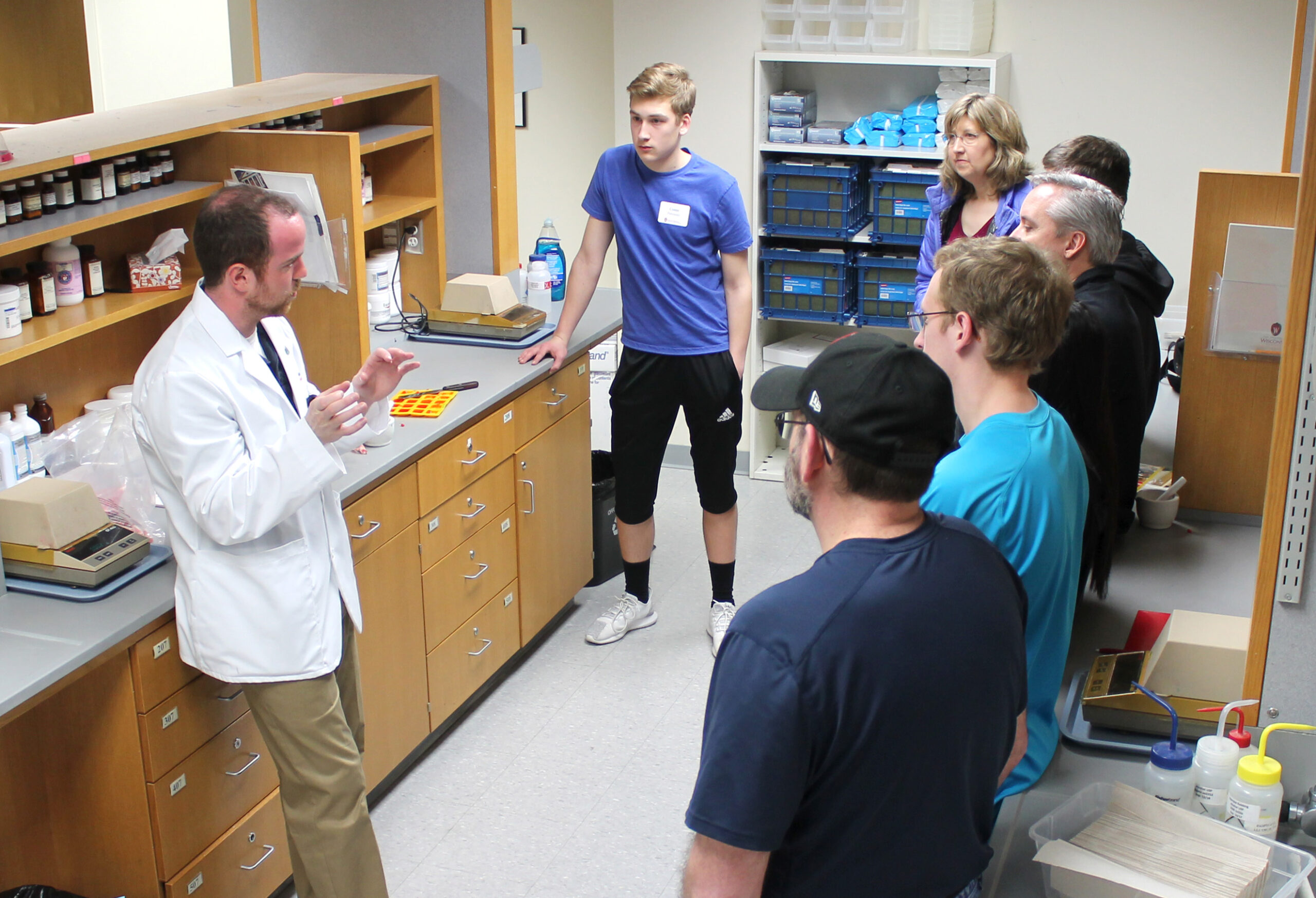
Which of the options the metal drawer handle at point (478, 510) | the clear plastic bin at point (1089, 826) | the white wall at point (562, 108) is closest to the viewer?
the clear plastic bin at point (1089, 826)

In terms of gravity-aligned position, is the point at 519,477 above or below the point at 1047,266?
below

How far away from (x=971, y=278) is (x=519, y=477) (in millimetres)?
2013

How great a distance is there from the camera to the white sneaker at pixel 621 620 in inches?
152

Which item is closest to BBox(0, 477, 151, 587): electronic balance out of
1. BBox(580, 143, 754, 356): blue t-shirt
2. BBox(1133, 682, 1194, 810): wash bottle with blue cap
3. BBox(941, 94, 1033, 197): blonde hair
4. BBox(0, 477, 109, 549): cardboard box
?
BBox(0, 477, 109, 549): cardboard box

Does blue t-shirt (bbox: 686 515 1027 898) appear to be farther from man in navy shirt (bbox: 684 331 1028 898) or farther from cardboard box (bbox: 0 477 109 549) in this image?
cardboard box (bbox: 0 477 109 549)

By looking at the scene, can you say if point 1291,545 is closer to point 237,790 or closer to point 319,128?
point 237,790

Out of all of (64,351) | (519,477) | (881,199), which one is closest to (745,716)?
(64,351)

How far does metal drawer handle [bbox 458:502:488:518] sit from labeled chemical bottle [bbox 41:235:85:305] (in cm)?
108

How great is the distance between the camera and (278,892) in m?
2.72

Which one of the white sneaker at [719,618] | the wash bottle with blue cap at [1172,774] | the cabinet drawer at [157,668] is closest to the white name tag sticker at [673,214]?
the white sneaker at [719,618]

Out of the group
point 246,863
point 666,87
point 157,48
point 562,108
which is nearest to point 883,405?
point 246,863

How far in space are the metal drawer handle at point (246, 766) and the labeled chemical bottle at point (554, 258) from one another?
2.07m

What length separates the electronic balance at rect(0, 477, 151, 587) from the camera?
7.36 feet

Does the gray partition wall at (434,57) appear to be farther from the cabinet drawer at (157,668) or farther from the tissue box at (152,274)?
the cabinet drawer at (157,668)
